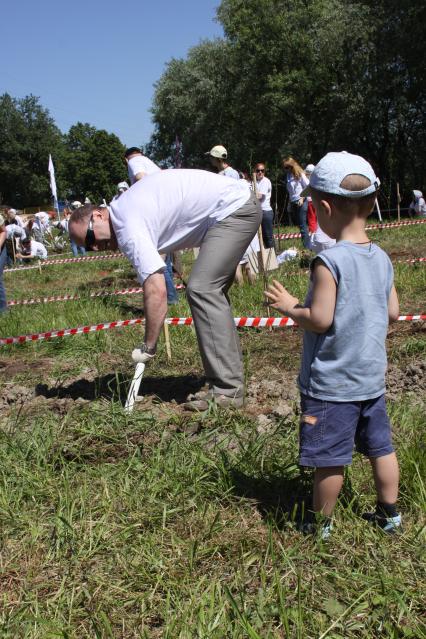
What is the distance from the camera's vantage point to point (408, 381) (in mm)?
4277

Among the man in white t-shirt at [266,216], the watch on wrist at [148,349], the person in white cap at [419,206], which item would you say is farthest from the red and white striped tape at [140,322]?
the person in white cap at [419,206]

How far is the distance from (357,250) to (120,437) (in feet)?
5.97

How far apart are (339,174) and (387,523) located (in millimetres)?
1382

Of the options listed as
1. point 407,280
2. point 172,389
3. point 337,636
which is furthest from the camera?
point 407,280

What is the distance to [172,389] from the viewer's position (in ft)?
15.2

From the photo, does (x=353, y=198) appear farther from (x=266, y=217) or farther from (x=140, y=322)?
(x=266, y=217)

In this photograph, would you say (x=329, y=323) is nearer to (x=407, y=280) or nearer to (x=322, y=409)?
(x=322, y=409)

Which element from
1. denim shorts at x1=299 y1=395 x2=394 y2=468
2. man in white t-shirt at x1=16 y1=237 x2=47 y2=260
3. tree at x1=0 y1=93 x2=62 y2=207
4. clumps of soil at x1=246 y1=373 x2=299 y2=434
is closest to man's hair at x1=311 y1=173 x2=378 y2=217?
denim shorts at x1=299 y1=395 x2=394 y2=468

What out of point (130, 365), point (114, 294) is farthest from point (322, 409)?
point (114, 294)

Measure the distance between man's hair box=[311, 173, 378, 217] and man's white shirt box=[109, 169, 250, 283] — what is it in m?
1.51

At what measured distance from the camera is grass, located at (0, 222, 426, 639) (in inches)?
86.3

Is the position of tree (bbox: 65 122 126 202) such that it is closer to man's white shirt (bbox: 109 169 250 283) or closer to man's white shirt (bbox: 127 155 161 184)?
man's white shirt (bbox: 127 155 161 184)

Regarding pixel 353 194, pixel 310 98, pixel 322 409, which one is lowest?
pixel 322 409

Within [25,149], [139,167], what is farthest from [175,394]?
[25,149]
